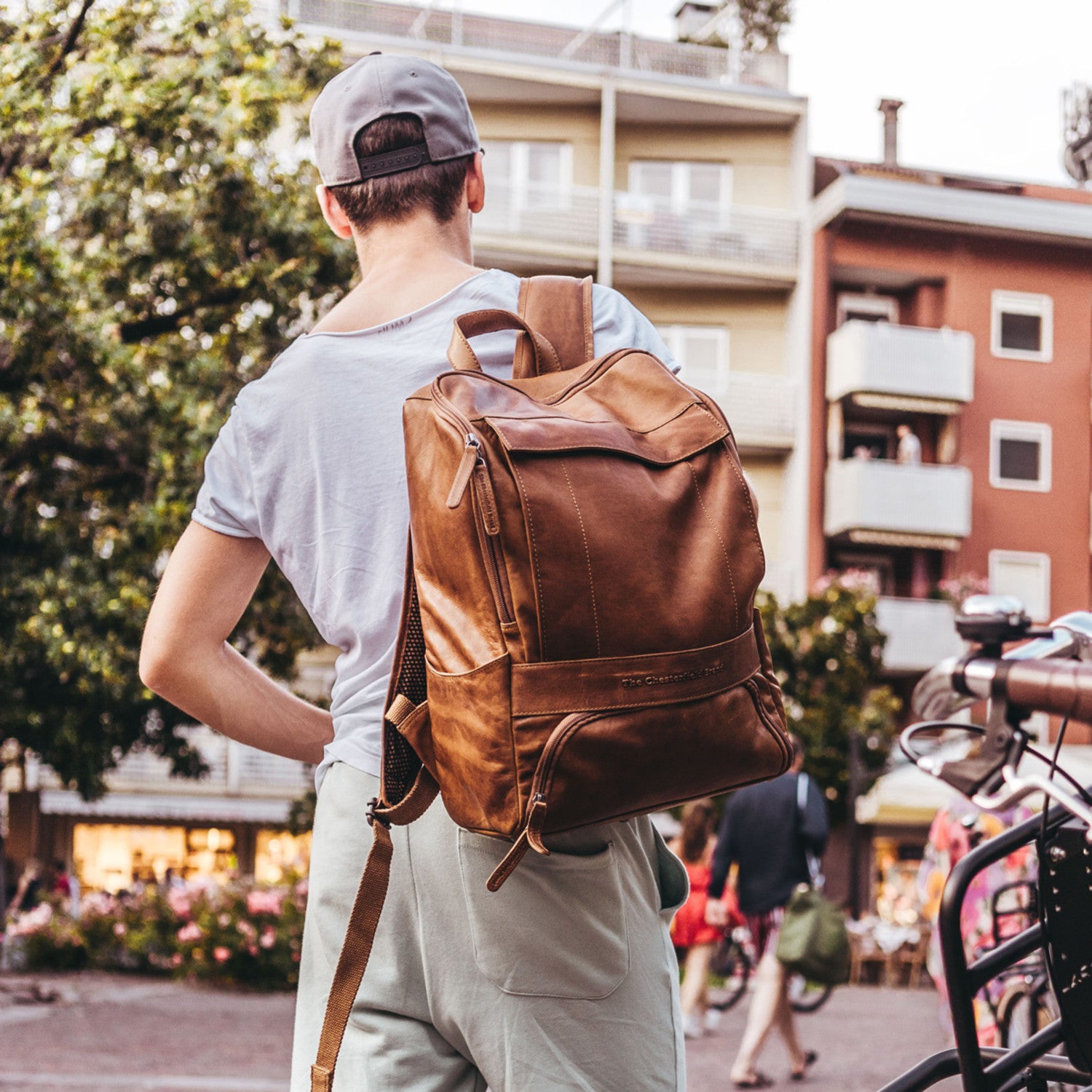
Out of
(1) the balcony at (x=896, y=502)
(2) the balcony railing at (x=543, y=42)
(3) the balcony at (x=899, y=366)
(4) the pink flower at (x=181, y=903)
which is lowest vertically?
(4) the pink flower at (x=181, y=903)

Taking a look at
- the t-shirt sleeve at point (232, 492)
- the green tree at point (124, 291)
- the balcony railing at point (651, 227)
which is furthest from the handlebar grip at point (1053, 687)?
the balcony railing at point (651, 227)

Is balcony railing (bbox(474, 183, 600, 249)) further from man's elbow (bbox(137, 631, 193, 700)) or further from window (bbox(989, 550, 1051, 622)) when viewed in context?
man's elbow (bbox(137, 631, 193, 700))

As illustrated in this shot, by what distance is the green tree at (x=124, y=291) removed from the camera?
1273 cm

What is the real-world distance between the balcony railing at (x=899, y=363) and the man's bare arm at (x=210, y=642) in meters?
29.3

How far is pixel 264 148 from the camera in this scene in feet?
46.9

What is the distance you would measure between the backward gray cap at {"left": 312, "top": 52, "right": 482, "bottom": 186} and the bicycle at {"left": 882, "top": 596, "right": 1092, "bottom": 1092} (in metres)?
0.88

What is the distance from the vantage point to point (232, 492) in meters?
1.85

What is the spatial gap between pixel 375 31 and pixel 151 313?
1871cm

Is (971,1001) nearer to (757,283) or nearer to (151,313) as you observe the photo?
(151,313)

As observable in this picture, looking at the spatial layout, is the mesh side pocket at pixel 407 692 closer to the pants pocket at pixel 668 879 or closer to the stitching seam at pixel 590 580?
the stitching seam at pixel 590 580

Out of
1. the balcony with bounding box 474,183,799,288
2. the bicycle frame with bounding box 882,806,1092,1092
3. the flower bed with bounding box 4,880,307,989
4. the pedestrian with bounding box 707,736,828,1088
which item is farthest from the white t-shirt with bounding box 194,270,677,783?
the balcony with bounding box 474,183,799,288

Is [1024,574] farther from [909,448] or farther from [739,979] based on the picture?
[739,979]

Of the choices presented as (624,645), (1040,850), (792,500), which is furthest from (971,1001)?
(792,500)

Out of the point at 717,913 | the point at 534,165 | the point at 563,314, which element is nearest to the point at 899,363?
the point at 534,165
